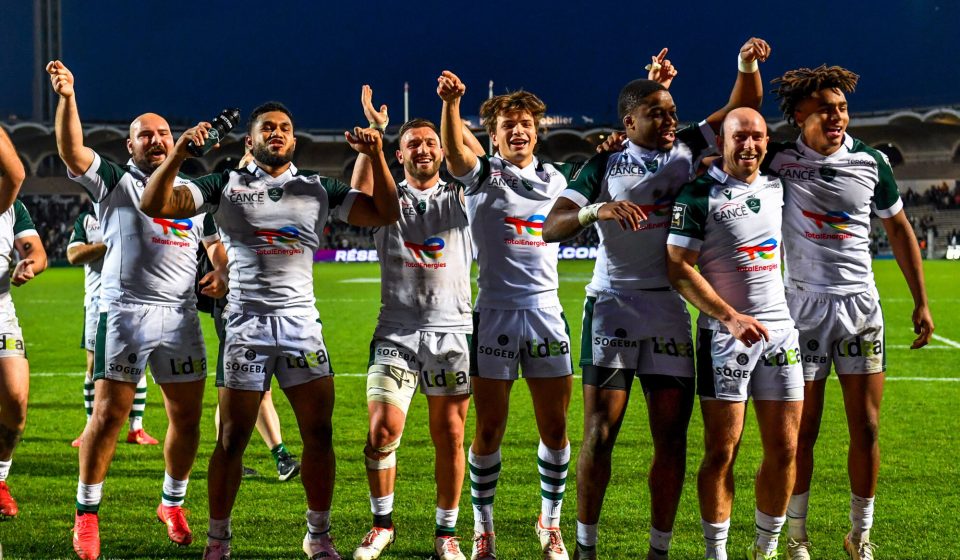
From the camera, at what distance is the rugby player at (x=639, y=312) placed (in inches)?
187

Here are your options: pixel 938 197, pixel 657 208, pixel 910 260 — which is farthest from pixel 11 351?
pixel 938 197

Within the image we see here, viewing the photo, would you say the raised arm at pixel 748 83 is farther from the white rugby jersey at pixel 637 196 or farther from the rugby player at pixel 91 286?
the rugby player at pixel 91 286

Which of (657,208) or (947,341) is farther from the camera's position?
(947,341)

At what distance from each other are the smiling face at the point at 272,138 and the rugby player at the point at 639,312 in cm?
145

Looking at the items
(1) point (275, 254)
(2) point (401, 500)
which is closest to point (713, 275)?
(1) point (275, 254)

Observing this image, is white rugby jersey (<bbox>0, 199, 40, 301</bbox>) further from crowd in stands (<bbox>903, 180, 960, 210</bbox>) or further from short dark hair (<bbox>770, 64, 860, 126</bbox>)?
crowd in stands (<bbox>903, 180, 960, 210</bbox>)

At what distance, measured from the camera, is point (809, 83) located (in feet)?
16.5

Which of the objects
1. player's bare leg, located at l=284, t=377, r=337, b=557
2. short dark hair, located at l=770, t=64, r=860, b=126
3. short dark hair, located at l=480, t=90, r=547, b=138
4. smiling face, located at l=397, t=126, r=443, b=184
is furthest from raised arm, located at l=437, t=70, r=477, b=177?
short dark hair, located at l=770, t=64, r=860, b=126

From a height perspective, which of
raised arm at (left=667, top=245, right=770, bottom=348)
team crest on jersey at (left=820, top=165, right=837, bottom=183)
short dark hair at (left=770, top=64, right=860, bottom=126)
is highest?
short dark hair at (left=770, top=64, right=860, bottom=126)

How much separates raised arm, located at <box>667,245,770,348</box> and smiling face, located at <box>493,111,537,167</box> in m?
1.22

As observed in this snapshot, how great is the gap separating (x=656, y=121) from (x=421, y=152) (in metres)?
1.32

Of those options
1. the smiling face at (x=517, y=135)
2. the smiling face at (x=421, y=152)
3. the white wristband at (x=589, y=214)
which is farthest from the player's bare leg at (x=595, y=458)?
the smiling face at (x=421, y=152)

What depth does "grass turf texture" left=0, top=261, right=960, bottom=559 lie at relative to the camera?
5527 millimetres

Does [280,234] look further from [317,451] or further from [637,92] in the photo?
[637,92]
